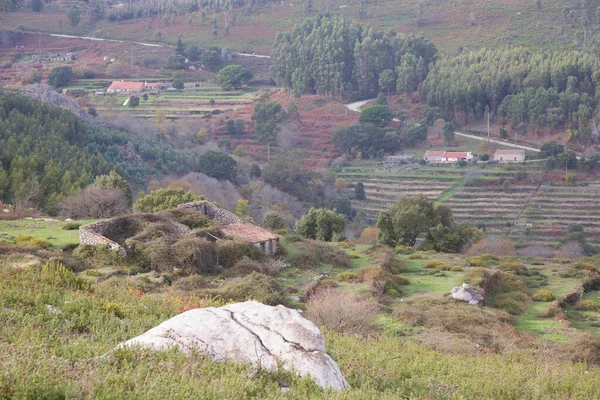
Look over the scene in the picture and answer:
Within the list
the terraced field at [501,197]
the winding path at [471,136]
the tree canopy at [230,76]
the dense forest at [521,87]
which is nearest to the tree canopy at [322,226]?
the terraced field at [501,197]

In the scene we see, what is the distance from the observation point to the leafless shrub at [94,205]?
120 feet

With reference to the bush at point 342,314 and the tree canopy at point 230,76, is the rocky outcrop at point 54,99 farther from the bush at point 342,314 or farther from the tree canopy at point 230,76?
the bush at point 342,314

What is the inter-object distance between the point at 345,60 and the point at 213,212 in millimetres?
81207

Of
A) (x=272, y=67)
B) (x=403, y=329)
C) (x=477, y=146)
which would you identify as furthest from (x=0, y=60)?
(x=403, y=329)

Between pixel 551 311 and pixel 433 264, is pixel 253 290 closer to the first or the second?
pixel 551 311

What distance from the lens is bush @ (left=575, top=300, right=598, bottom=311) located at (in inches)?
1040

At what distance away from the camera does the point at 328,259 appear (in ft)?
101

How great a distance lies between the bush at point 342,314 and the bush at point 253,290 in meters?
1.07

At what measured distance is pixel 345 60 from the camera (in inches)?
4382

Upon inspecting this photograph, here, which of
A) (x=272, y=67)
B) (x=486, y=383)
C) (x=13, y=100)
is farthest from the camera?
(x=272, y=67)

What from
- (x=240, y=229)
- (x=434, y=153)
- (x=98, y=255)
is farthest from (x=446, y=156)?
(x=98, y=255)

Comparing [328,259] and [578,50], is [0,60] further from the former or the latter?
[328,259]

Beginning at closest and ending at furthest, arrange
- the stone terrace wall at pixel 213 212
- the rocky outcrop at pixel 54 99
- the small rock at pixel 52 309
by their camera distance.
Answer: the small rock at pixel 52 309 < the stone terrace wall at pixel 213 212 < the rocky outcrop at pixel 54 99

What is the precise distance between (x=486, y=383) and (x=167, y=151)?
6565cm
